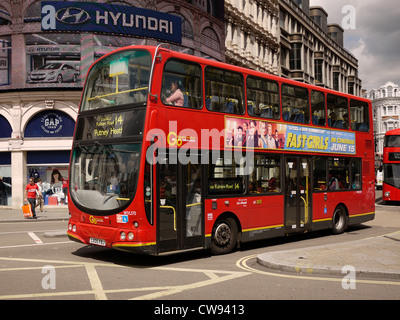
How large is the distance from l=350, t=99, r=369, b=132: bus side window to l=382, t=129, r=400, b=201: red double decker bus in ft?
40.4

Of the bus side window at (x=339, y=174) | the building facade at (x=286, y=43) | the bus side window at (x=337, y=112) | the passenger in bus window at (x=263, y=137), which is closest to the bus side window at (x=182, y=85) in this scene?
the passenger in bus window at (x=263, y=137)

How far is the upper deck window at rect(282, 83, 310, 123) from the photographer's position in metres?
12.5

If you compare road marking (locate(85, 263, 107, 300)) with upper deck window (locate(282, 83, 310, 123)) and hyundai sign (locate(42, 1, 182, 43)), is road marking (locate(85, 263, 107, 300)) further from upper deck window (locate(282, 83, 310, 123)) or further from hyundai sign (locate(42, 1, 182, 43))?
hyundai sign (locate(42, 1, 182, 43))

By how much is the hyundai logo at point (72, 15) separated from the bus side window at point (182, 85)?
1810 centimetres

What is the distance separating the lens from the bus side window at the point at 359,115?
15.3m

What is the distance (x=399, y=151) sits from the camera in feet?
89.9

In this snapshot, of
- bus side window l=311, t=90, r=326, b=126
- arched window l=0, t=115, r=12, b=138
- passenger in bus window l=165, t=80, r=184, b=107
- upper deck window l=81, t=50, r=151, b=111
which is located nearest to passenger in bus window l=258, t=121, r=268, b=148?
bus side window l=311, t=90, r=326, b=126

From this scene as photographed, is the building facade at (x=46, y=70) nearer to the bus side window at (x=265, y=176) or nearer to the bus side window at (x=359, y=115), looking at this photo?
the bus side window at (x=359, y=115)

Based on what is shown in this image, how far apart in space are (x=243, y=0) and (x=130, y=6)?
48.8 feet

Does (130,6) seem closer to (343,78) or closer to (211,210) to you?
(211,210)

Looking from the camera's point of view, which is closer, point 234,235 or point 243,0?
point 234,235

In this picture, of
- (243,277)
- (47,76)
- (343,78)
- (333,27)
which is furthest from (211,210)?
(333,27)

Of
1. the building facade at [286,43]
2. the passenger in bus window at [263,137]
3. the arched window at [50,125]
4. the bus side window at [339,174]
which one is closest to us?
the passenger in bus window at [263,137]

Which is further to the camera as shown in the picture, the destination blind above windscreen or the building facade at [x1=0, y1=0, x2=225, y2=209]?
the building facade at [x1=0, y1=0, x2=225, y2=209]
